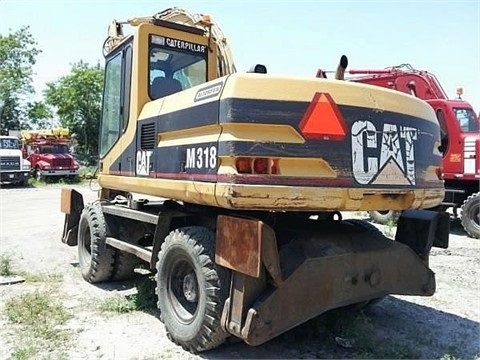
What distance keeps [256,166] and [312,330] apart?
73.4 inches

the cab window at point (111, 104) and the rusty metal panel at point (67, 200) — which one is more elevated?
the cab window at point (111, 104)

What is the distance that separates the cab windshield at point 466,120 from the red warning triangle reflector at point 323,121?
8128 millimetres

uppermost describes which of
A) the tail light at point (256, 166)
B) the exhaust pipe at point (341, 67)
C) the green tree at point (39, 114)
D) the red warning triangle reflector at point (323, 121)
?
the green tree at point (39, 114)

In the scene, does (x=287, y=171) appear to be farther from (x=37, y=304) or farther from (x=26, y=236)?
(x=26, y=236)

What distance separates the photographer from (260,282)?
3.70 meters

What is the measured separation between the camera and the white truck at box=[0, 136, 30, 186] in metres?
24.0

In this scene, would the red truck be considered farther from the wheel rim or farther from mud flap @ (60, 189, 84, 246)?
the wheel rim

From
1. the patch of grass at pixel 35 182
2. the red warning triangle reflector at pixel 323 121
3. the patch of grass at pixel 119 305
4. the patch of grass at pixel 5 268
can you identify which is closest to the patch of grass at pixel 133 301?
the patch of grass at pixel 119 305

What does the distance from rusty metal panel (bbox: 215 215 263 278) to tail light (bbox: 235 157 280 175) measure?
35 centimetres

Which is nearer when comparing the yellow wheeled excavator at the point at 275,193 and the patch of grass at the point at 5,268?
the yellow wheeled excavator at the point at 275,193

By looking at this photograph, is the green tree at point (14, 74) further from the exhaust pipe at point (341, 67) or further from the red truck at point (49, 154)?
the exhaust pipe at point (341, 67)

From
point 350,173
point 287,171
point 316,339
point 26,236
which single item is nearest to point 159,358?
point 316,339

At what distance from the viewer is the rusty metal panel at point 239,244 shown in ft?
11.4

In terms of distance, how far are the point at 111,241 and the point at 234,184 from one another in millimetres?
2906
